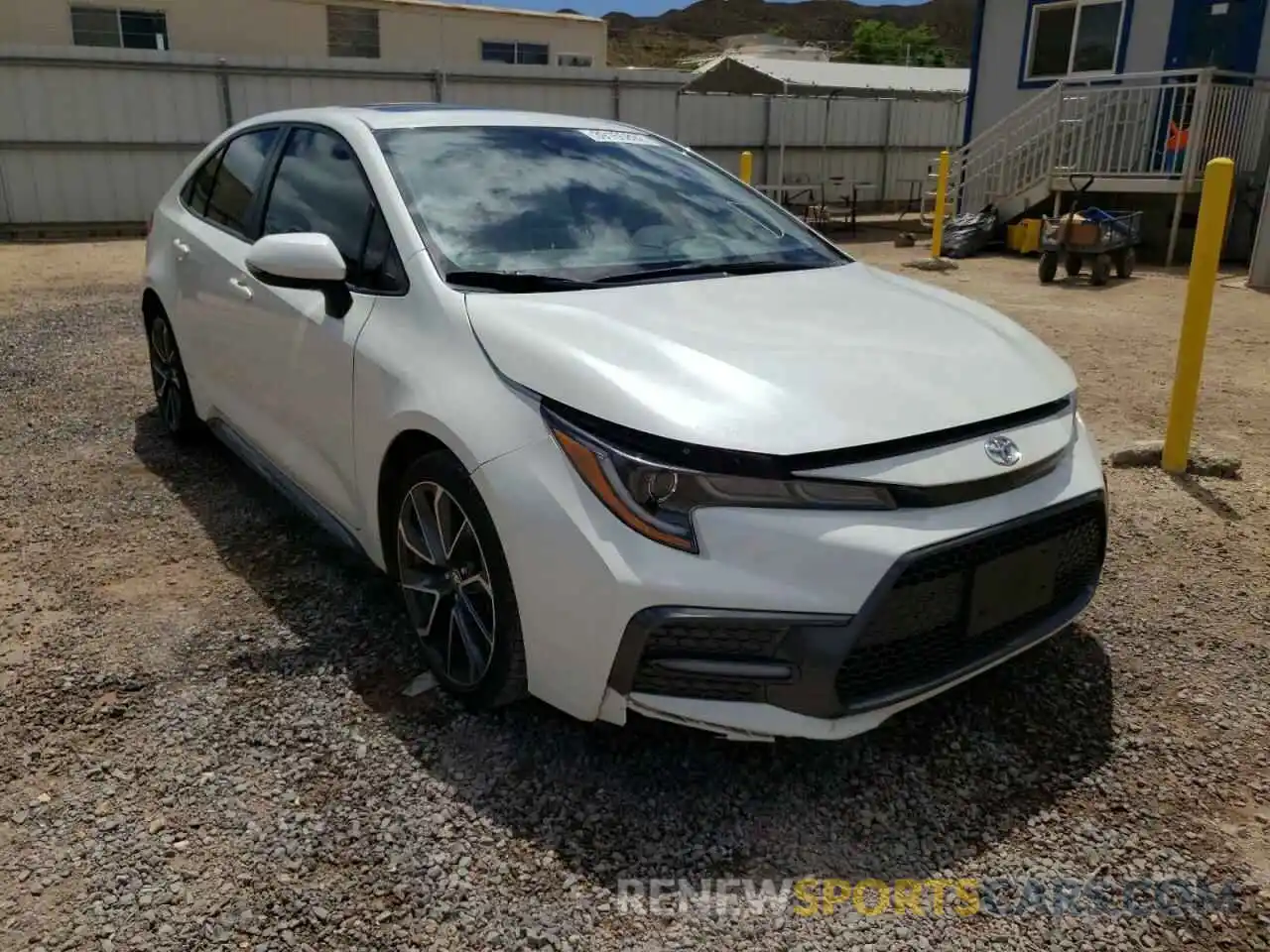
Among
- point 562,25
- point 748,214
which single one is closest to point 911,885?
point 748,214

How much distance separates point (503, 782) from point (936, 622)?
3.65 ft

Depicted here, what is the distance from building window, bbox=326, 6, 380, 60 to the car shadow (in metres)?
19.7

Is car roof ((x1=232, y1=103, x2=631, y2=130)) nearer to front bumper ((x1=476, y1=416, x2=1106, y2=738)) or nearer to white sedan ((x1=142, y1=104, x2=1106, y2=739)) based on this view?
white sedan ((x1=142, y1=104, x2=1106, y2=739))

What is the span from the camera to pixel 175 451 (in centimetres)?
504

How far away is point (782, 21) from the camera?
11625cm

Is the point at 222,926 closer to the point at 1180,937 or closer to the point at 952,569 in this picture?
the point at 952,569

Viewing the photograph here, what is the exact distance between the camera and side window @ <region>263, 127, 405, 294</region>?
307cm

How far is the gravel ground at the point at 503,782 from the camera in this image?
2.18 metres

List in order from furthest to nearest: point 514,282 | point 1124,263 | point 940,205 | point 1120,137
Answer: point 1120,137 < point 940,205 < point 1124,263 < point 514,282

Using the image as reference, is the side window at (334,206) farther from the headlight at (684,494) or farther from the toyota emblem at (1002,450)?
the toyota emblem at (1002,450)

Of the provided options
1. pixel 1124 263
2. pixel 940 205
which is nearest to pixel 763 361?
pixel 1124 263

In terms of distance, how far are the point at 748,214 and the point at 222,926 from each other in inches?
108

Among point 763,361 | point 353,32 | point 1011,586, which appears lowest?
point 1011,586

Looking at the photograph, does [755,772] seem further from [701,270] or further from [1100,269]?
[1100,269]
